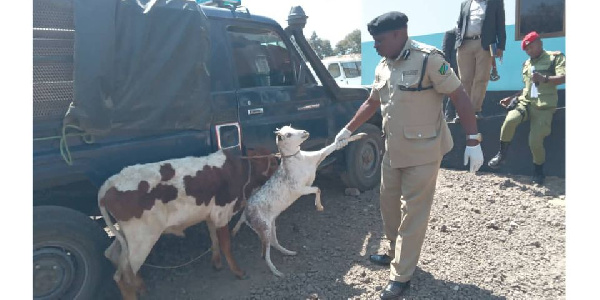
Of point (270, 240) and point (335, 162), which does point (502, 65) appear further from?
point (270, 240)

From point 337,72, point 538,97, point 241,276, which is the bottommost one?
point 241,276

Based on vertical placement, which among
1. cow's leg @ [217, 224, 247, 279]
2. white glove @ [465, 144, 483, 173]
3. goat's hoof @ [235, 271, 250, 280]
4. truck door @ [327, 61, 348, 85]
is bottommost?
goat's hoof @ [235, 271, 250, 280]

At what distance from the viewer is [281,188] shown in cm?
362

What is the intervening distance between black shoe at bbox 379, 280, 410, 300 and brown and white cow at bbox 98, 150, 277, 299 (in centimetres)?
110

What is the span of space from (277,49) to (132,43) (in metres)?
1.62

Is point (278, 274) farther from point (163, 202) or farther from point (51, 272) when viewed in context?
point (51, 272)

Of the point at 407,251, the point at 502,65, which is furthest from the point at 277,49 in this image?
the point at 502,65

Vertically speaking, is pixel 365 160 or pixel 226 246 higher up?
pixel 365 160

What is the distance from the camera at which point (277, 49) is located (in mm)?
4375

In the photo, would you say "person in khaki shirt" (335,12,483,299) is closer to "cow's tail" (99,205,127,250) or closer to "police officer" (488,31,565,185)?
"cow's tail" (99,205,127,250)

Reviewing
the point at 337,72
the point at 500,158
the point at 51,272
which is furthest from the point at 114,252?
the point at 337,72

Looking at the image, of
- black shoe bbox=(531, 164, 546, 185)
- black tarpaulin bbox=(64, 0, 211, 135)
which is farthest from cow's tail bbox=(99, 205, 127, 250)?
black shoe bbox=(531, 164, 546, 185)

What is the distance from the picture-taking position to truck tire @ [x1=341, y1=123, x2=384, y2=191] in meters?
5.04

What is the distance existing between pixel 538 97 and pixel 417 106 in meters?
3.29
